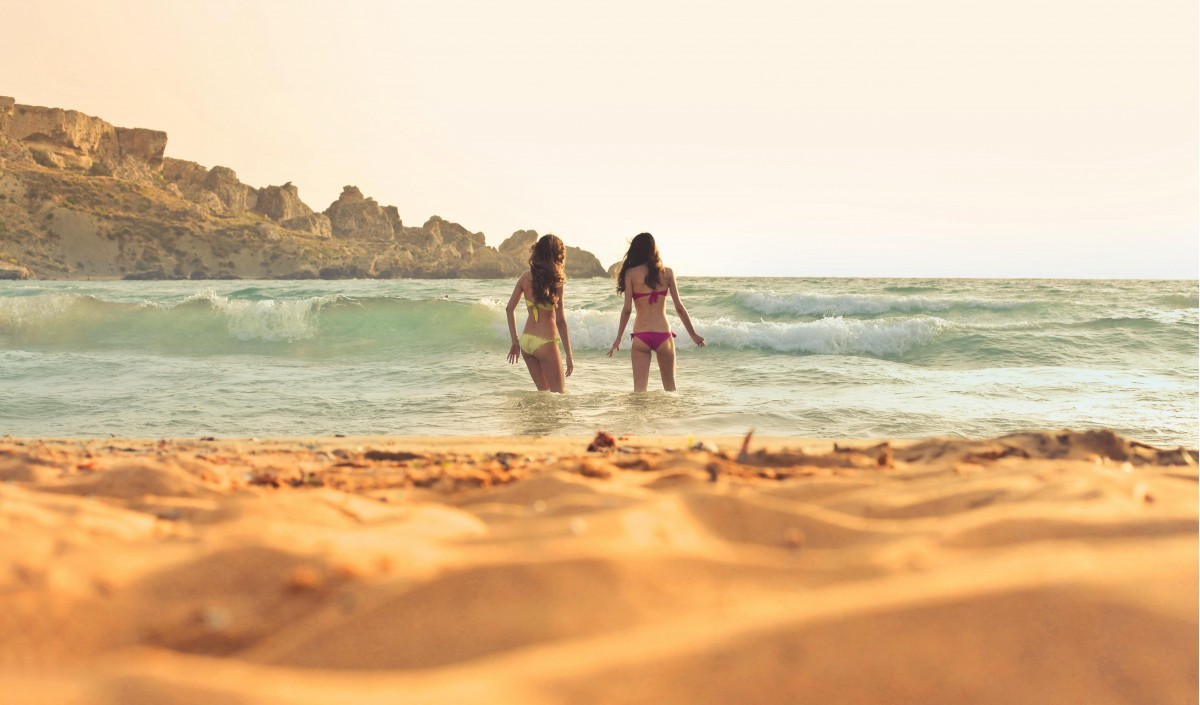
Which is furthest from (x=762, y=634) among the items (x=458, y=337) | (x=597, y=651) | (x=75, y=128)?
(x=75, y=128)

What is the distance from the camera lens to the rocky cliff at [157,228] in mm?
69562

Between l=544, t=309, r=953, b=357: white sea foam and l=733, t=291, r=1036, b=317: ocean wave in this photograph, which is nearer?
l=544, t=309, r=953, b=357: white sea foam

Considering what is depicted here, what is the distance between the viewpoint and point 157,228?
75.0 m

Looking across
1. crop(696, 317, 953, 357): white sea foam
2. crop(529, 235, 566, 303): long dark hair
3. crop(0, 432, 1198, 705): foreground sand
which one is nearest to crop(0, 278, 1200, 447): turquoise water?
crop(696, 317, 953, 357): white sea foam

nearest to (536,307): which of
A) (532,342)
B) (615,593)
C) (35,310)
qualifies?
(532,342)

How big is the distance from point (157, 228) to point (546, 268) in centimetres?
8149

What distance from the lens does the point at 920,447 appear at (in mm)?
3000

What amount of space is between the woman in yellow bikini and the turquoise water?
35 centimetres

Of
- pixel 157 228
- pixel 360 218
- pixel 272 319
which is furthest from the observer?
pixel 360 218

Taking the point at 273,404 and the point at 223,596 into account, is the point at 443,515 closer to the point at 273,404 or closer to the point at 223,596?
the point at 223,596

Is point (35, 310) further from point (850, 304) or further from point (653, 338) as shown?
point (850, 304)

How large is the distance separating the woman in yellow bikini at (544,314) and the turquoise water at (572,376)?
1.15 ft

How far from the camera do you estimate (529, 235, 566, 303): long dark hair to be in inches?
302

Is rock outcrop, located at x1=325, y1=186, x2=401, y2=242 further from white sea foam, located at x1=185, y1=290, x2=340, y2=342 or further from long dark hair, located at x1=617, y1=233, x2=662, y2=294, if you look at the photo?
long dark hair, located at x1=617, y1=233, x2=662, y2=294
